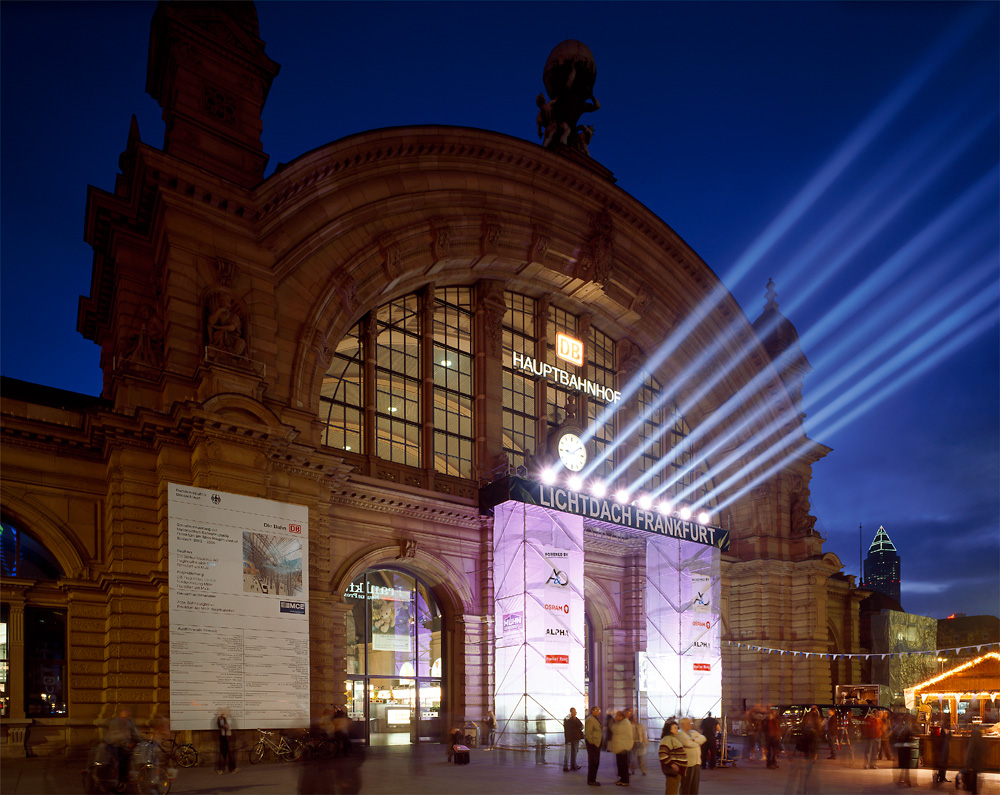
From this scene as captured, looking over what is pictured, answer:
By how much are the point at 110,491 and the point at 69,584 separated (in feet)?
8.43

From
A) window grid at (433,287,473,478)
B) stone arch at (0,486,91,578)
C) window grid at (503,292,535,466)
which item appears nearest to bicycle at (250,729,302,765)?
stone arch at (0,486,91,578)

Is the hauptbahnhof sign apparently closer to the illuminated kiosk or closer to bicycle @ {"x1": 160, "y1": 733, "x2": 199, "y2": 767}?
the illuminated kiosk

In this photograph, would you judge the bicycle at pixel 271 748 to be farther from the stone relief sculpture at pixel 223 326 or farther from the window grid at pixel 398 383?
the window grid at pixel 398 383

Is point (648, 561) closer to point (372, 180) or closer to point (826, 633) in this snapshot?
point (826, 633)

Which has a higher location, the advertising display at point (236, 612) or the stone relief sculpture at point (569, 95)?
the stone relief sculpture at point (569, 95)

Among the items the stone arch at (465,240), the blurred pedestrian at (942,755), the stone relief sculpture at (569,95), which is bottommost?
the blurred pedestrian at (942,755)

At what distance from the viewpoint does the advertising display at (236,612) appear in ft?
69.3

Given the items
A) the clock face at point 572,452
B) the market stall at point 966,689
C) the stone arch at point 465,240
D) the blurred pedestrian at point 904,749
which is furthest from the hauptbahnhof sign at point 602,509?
the market stall at point 966,689

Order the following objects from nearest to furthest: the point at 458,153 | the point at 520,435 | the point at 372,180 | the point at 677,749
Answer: the point at 677,749, the point at 372,180, the point at 458,153, the point at 520,435

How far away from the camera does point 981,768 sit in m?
18.2

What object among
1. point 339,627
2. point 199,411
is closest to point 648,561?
point 339,627

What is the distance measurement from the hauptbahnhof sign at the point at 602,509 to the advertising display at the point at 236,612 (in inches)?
342

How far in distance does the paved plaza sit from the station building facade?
3.18 meters

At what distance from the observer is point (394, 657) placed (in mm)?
29547
